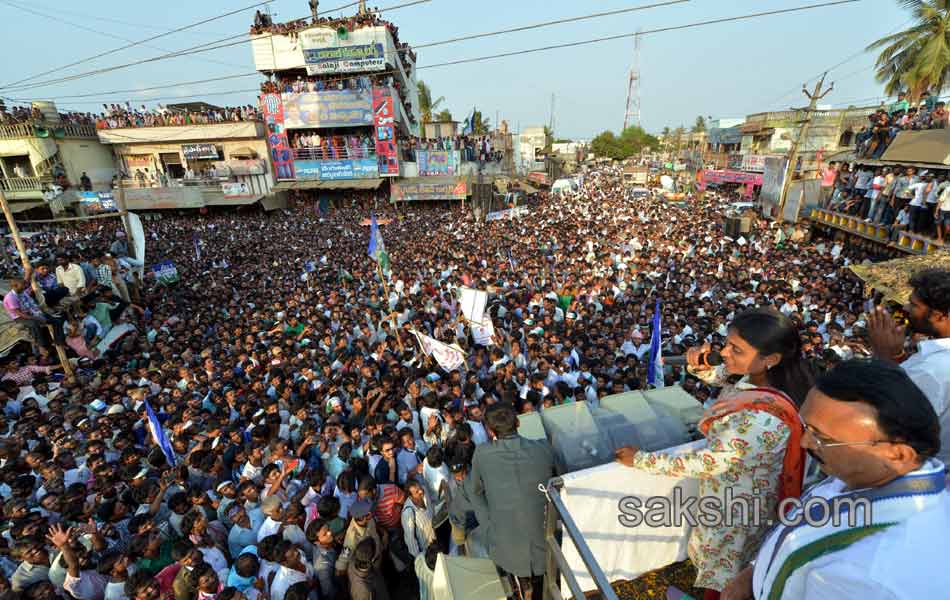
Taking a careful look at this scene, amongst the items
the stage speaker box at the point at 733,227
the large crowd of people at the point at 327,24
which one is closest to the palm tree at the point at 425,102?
the large crowd of people at the point at 327,24

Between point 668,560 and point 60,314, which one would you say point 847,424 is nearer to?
point 668,560

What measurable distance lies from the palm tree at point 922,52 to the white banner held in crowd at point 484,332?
901 inches

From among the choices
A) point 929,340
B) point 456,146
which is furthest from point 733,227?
point 456,146

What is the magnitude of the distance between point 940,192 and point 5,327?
712 inches

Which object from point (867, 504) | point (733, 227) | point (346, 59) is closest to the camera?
point (867, 504)

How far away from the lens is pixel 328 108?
26.9m

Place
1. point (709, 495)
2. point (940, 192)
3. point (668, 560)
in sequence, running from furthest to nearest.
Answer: point (940, 192) < point (668, 560) < point (709, 495)

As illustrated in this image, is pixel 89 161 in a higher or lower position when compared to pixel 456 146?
higher

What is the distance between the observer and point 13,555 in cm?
321

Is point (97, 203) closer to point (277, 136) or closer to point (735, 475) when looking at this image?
point (277, 136)

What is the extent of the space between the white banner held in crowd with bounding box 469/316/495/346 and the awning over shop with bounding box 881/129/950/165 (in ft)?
36.1

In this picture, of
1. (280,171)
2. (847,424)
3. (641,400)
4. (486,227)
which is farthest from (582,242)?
(280,171)

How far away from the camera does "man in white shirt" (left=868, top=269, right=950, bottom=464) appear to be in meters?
1.84

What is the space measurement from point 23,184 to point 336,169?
59.7 ft
